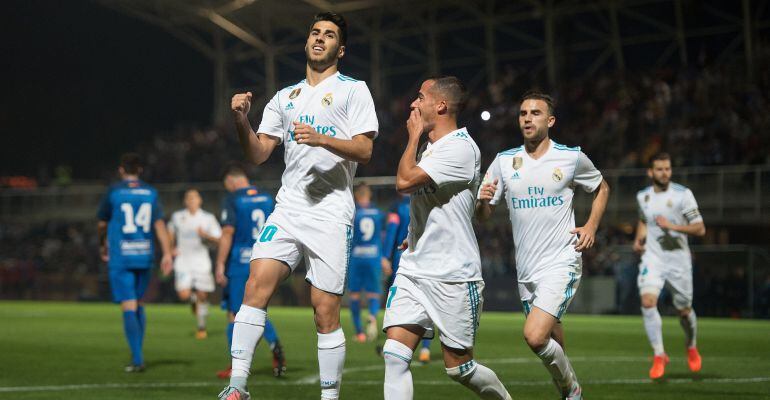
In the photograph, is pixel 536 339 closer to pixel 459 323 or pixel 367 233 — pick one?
pixel 459 323

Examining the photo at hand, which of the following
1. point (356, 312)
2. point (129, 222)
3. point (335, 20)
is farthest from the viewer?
point (356, 312)

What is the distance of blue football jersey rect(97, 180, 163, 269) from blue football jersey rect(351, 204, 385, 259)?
21.9ft

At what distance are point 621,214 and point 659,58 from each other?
12904mm

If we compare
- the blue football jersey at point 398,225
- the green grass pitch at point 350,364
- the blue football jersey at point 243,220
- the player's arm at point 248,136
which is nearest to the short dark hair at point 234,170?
the blue football jersey at point 243,220

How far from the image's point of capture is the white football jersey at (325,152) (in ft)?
22.2

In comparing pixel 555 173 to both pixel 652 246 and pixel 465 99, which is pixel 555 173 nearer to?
pixel 465 99

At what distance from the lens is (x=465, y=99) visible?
265 inches

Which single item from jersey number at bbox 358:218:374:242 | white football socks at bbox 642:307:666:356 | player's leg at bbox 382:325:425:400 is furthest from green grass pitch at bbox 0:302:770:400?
player's leg at bbox 382:325:425:400

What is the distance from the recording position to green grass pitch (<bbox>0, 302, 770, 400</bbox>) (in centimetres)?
978

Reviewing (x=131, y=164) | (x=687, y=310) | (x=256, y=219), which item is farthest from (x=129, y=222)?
(x=687, y=310)

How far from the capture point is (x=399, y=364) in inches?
249

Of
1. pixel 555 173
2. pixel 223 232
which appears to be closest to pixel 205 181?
pixel 223 232

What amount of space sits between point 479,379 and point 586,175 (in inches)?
88.9

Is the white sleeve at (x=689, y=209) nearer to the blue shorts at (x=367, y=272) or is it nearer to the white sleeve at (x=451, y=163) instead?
the white sleeve at (x=451, y=163)
